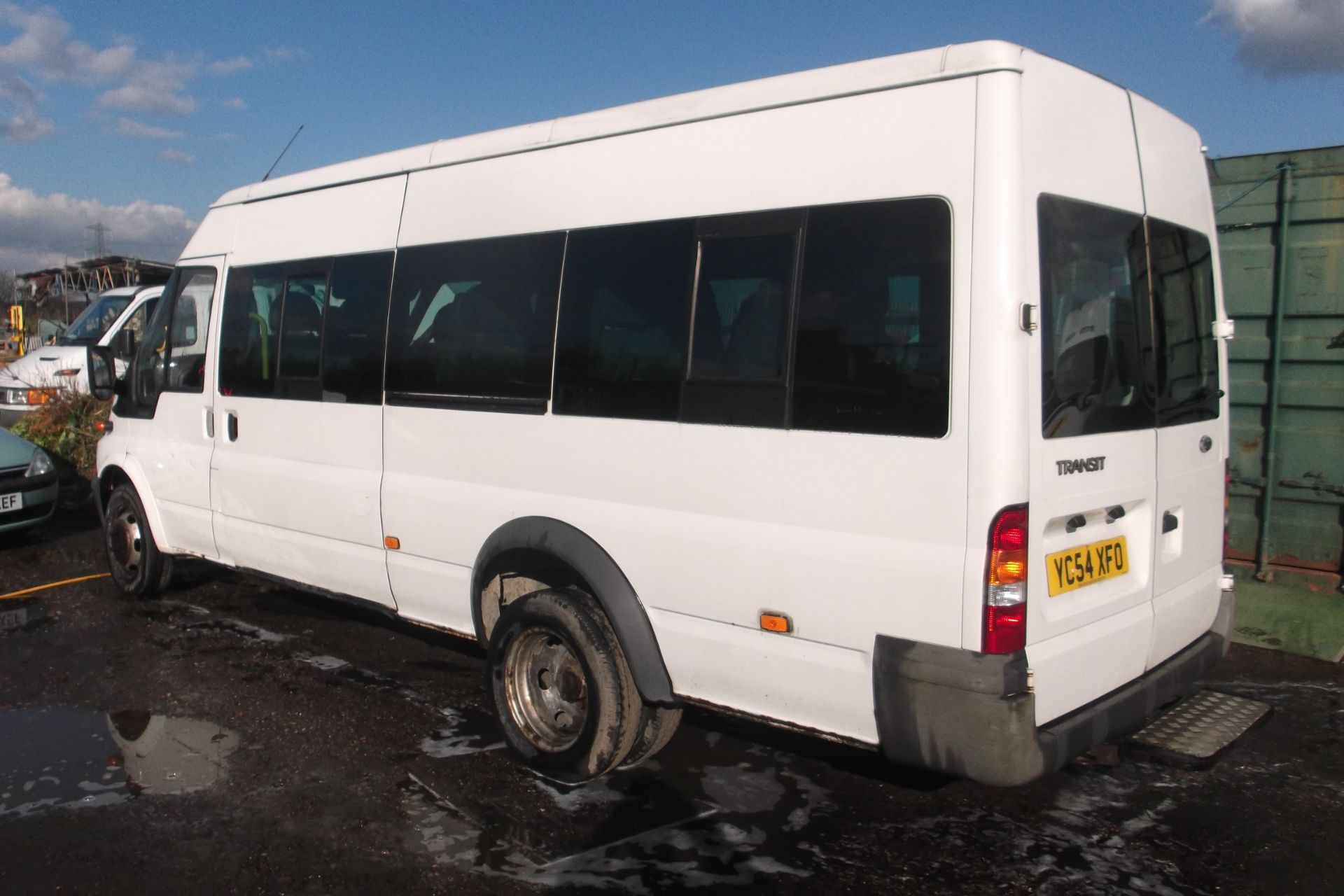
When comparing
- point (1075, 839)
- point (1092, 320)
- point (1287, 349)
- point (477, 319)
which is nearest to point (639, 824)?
point (1075, 839)

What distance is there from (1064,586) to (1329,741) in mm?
2430

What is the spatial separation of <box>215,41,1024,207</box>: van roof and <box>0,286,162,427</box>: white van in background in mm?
8308

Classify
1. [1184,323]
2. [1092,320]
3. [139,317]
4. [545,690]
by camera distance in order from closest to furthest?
[1092,320] < [1184,323] < [545,690] < [139,317]

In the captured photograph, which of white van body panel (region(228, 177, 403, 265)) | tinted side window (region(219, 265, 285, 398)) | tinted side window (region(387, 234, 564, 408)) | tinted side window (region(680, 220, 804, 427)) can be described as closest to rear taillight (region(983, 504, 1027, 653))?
tinted side window (region(680, 220, 804, 427))

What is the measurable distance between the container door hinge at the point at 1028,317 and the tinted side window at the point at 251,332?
13.7 ft

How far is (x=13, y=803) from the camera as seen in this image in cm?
412

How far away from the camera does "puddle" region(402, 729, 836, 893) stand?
359 cm

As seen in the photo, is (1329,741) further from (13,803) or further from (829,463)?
(13,803)

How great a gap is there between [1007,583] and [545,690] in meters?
2.15

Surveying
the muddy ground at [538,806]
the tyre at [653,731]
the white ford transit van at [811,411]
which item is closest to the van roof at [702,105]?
the white ford transit van at [811,411]

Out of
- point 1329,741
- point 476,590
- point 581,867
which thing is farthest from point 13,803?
point 1329,741

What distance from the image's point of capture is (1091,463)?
3.36 m

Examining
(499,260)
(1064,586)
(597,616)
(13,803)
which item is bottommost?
(13,803)

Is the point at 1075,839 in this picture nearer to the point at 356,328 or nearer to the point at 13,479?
the point at 356,328
